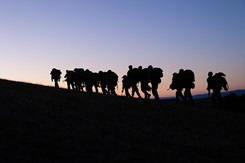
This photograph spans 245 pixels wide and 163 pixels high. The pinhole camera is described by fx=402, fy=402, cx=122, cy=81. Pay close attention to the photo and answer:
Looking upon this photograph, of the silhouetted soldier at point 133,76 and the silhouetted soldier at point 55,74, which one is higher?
the silhouetted soldier at point 55,74

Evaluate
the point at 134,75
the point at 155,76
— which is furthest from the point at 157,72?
the point at 134,75

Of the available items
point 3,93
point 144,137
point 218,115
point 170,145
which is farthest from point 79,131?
point 218,115

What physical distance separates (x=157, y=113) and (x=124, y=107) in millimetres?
1998

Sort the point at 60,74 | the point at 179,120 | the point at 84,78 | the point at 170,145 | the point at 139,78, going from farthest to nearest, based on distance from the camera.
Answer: the point at 60,74 → the point at 84,78 → the point at 139,78 → the point at 179,120 → the point at 170,145

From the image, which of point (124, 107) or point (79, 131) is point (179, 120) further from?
point (79, 131)

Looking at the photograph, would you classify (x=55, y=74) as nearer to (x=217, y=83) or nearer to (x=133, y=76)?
(x=133, y=76)

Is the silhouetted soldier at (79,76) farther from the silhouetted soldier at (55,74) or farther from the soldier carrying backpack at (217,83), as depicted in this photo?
the soldier carrying backpack at (217,83)

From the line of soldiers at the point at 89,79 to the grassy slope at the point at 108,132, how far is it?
10.9 metres

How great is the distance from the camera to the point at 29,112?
17.6 meters

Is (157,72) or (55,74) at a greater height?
(55,74)

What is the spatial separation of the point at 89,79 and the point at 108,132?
69.0ft

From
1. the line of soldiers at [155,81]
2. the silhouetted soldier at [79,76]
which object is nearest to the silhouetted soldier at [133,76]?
the line of soldiers at [155,81]

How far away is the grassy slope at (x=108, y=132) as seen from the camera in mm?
12914

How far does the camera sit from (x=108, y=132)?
15.8 m
